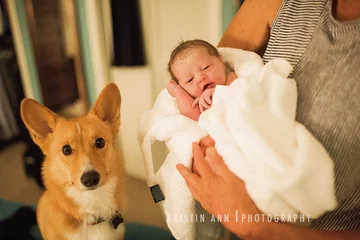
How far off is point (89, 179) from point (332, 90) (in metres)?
0.74

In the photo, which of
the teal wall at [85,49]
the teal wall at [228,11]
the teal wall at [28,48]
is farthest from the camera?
the teal wall at [28,48]

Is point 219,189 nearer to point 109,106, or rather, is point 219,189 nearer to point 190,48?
point 190,48

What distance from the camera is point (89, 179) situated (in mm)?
1000

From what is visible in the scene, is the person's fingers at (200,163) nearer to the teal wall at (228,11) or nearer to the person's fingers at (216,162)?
the person's fingers at (216,162)

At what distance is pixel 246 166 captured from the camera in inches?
28.2

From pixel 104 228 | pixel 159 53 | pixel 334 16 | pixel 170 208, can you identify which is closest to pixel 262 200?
pixel 170 208

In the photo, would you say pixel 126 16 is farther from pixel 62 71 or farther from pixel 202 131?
pixel 202 131

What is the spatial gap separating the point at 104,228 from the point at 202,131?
52 centimetres

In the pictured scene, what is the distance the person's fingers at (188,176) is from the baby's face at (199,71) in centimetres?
27

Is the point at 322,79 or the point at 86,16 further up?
the point at 322,79

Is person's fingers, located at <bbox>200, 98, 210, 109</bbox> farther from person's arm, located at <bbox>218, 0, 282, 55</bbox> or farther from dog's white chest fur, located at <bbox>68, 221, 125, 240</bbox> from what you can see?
dog's white chest fur, located at <bbox>68, 221, 125, 240</bbox>

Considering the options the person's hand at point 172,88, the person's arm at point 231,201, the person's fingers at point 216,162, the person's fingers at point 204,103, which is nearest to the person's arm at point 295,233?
the person's arm at point 231,201

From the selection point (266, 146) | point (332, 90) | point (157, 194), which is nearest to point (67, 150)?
point (157, 194)

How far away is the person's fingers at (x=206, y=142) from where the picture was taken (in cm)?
86
